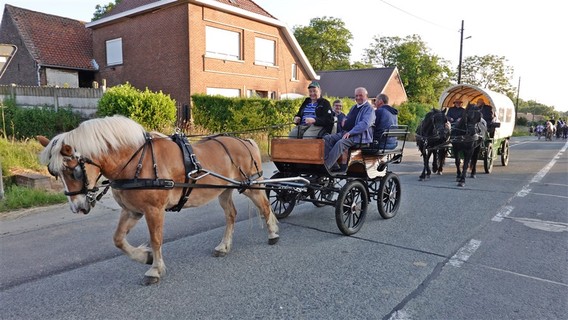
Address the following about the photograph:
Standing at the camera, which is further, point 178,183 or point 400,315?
point 178,183

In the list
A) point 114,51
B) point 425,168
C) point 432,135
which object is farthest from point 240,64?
point 425,168

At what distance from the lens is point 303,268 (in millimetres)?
4270

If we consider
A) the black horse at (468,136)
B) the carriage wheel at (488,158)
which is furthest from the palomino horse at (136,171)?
the carriage wheel at (488,158)

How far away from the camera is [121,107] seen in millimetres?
12906

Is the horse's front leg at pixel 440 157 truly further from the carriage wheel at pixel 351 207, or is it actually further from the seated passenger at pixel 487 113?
the carriage wheel at pixel 351 207

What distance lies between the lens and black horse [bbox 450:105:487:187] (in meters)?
9.95

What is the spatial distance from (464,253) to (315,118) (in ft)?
9.38

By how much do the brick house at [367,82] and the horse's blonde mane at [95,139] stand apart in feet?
119

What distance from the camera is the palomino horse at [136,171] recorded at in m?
3.36

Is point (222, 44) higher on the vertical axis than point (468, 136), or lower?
higher

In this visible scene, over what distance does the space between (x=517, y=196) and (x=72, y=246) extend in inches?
333

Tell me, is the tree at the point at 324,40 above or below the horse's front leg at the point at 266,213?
above

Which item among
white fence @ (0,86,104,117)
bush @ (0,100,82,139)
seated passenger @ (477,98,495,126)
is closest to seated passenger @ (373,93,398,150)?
seated passenger @ (477,98,495,126)

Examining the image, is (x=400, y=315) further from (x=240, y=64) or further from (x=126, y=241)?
(x=240, y=64)
